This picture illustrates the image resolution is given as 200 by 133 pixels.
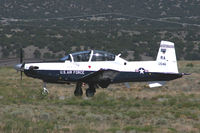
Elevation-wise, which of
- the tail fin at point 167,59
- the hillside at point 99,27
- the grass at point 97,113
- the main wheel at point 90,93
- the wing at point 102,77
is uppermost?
the hillside at point 99,27

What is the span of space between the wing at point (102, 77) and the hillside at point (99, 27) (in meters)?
42.2

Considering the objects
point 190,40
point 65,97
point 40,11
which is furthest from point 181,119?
point 40,11

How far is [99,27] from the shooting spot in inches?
3681

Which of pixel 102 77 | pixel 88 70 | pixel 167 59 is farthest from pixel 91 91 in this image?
pixel 167 59

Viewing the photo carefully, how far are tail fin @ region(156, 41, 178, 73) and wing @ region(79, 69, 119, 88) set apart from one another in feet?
9.46

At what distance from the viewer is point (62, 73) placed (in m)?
20.0

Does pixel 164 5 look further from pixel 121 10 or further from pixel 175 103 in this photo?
pixel 175 103

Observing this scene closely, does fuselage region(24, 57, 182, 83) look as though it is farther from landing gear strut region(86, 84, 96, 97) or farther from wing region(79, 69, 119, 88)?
landing gear strut region(86, 84, 96, 97)

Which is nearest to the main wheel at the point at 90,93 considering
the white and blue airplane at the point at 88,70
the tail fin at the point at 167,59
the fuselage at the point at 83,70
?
the white and blue airplane at the point at 88,70

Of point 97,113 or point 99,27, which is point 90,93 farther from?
point 99,27

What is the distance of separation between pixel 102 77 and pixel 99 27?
74.0 metres

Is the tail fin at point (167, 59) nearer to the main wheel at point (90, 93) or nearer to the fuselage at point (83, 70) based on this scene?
the fuselage at point (83, 70)

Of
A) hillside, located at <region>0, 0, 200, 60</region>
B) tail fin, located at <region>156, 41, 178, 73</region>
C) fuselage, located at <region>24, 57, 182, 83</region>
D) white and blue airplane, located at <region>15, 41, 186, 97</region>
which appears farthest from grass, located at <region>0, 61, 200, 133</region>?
hillside, located at <region>0, 0, 200, 60</region>

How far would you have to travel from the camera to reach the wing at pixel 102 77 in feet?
65.3
